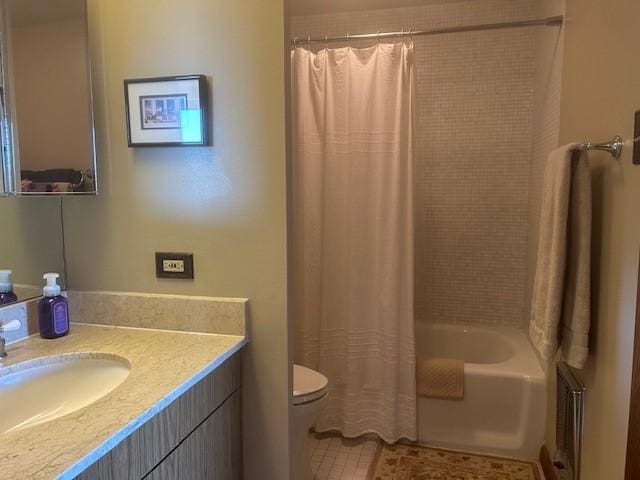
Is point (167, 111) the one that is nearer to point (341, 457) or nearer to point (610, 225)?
point (610, 225)

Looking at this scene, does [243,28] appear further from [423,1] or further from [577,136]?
[423,1]

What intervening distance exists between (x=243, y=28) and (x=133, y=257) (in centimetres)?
78

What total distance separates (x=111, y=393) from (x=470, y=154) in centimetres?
260

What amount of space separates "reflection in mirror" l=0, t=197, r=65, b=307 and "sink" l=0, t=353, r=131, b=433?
0.28m

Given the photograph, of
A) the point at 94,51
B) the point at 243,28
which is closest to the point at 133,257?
the point at 94,51

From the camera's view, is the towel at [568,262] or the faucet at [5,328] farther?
the towel at [568,262]

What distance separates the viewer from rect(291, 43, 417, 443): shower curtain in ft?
8.04

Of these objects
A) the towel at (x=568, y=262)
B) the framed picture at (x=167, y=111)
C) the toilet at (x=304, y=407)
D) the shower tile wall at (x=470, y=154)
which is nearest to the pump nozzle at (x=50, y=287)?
the framed picture at (x=167, y=111)

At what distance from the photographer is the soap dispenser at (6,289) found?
1.38 metres

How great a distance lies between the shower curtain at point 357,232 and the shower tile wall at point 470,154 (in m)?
0.55

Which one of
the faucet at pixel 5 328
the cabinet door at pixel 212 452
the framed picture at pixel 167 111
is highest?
the framed picture at pixel 167 111

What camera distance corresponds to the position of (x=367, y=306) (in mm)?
2533

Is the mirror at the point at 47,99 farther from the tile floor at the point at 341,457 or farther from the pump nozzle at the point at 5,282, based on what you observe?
the tile floor at the point at 341,457

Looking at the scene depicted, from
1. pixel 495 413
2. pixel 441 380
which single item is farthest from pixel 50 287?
pixel 495 413
